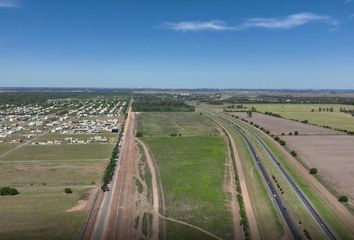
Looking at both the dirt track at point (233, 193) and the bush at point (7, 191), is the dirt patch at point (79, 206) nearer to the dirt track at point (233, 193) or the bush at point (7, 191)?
the bush at point (7, 191)

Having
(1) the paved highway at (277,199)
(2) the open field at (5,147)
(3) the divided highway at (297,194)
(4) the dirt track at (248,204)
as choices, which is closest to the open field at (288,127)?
(3) the divided highway at (297,194)

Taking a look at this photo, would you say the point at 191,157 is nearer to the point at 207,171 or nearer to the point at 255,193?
the point at 207,171

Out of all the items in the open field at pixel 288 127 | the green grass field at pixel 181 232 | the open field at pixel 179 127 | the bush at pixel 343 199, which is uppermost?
the open field at pixel 288 127

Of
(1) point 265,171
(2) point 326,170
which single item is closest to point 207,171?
(1) point 265,171

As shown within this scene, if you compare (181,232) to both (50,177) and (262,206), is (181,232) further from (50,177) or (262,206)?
(50,177)

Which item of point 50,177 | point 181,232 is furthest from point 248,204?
point 50,177

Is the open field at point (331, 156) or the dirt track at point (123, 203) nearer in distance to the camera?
the dirt track at point (123, 203)

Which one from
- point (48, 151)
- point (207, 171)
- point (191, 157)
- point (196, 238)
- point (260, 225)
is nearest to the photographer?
point (196, 238)

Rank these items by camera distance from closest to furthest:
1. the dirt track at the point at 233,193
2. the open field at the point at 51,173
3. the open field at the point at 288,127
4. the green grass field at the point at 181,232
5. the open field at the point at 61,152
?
the green grass field at the point at 181,232 < the dirt track at the point at 233,193 < the open field at the point at 51,173 < the open field at the point at 61,152 < the open field at the point at 288,127
